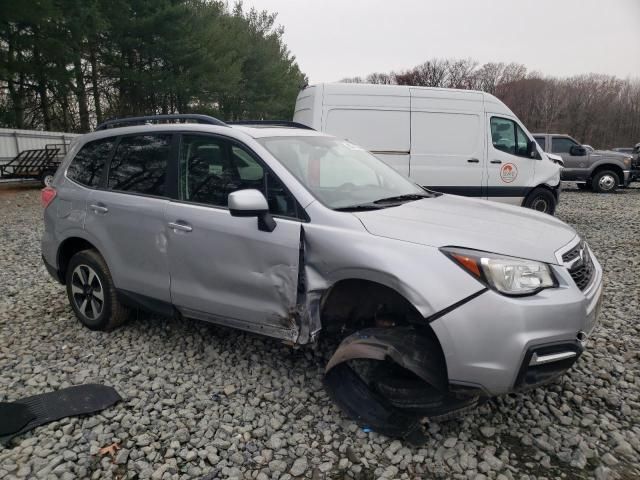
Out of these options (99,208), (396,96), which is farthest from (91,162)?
(396,96)

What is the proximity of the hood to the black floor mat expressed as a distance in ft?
6.75

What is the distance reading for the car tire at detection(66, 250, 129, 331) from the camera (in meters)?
3.81

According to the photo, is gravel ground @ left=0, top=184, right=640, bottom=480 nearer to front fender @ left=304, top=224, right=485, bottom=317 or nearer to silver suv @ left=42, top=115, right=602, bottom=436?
silver suv @ left=42, top=115, right=602, bottom=436

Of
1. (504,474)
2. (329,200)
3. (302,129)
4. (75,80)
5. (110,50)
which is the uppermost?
(110,50)

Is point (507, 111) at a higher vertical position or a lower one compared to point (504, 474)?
higher

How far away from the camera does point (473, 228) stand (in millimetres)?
2604

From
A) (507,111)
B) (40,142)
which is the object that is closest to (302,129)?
(507,111)

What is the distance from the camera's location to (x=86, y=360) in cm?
351

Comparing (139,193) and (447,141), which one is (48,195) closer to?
(139,193)

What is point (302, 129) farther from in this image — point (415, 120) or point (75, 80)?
point (75, 80)

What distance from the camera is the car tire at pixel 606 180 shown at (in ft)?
51.5

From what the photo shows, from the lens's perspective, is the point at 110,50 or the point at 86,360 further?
the point at 110,50

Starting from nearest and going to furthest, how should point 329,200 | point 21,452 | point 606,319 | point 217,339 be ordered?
point 21,452
point 329,200
point 217,339
point 606,319

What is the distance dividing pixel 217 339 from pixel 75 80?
1842 centimetres
